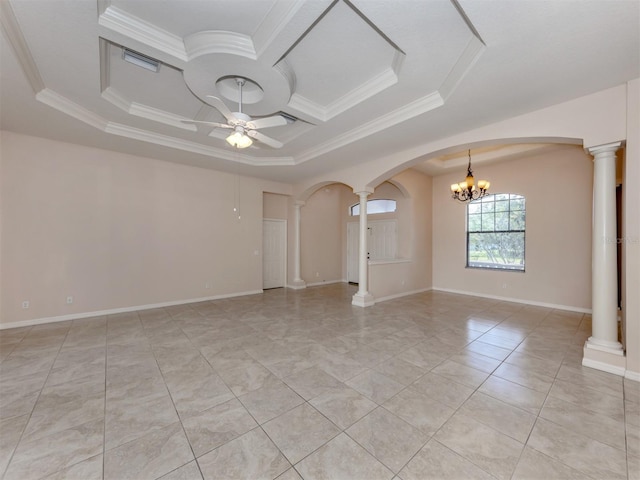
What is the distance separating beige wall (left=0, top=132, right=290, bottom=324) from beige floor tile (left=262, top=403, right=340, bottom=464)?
178 inches

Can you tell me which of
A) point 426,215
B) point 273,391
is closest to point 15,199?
point 273,391

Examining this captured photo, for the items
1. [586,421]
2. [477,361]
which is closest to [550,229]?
[477,361]

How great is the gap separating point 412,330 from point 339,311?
1522 millimetres

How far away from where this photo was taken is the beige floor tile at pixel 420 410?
6.41ft

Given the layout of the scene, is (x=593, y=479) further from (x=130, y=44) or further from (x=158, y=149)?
(x=158, y=149)

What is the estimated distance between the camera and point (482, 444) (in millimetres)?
1763

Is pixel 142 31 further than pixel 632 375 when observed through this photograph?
No

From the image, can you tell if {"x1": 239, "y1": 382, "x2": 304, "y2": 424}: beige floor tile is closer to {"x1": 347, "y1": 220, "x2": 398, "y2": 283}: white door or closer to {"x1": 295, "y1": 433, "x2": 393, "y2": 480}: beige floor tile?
{"x1": 295, "y1": 433, "x2": 393, "y2": 480}: beige floor tile

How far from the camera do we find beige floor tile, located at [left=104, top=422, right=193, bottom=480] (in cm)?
154

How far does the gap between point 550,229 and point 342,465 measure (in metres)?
6.18

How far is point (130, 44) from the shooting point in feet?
7.59

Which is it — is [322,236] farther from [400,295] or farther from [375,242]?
[400,295]

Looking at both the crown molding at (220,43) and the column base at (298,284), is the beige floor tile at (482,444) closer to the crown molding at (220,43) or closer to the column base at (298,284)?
the crown molding at (220,43)

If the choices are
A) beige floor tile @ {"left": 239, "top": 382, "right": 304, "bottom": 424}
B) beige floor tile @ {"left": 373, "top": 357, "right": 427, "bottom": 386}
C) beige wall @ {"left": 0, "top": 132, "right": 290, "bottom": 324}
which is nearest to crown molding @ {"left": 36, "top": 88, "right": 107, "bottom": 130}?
beige wall @ {"left": 0, "top": 132, "right": 290, "bottom": 324}
